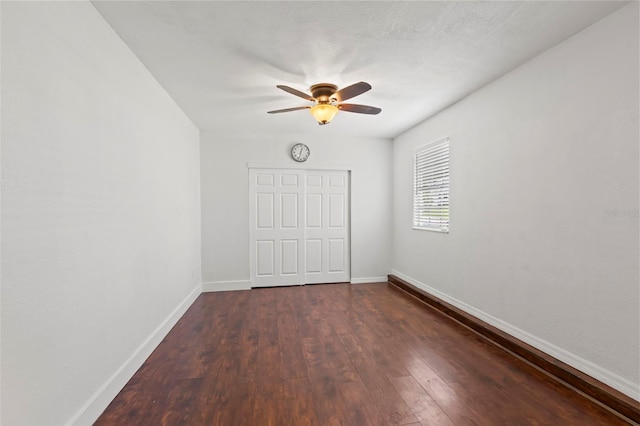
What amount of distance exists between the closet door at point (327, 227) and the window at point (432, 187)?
1240 mm

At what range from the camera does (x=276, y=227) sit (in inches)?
191

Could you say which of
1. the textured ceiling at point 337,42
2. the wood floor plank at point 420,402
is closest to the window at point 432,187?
the textured ceiling at point 337,42

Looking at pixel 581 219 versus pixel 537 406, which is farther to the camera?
pixel 581 219

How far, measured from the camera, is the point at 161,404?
1902mm

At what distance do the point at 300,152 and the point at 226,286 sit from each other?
2.47m

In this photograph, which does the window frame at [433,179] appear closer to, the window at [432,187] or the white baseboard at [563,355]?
the window at [432,187]

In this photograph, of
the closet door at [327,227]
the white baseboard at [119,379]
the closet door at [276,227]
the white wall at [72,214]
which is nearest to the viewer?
the white wall at [72,214]

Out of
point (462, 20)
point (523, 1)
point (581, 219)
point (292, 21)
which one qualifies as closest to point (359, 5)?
point (292, 21)

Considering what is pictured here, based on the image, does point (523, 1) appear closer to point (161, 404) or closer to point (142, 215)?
point (142, 215)

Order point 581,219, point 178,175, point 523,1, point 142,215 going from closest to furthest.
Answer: point 523,1 < point 581,219 < point 142,215 < point 178,175

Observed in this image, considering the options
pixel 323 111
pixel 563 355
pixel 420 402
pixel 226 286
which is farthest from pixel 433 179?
pixel 226 286

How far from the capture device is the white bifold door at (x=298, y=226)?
480 centimetres

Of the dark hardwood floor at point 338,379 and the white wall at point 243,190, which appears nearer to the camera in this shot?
the dark hardwood floor at point 338,379

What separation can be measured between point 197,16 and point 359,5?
1.04 m
